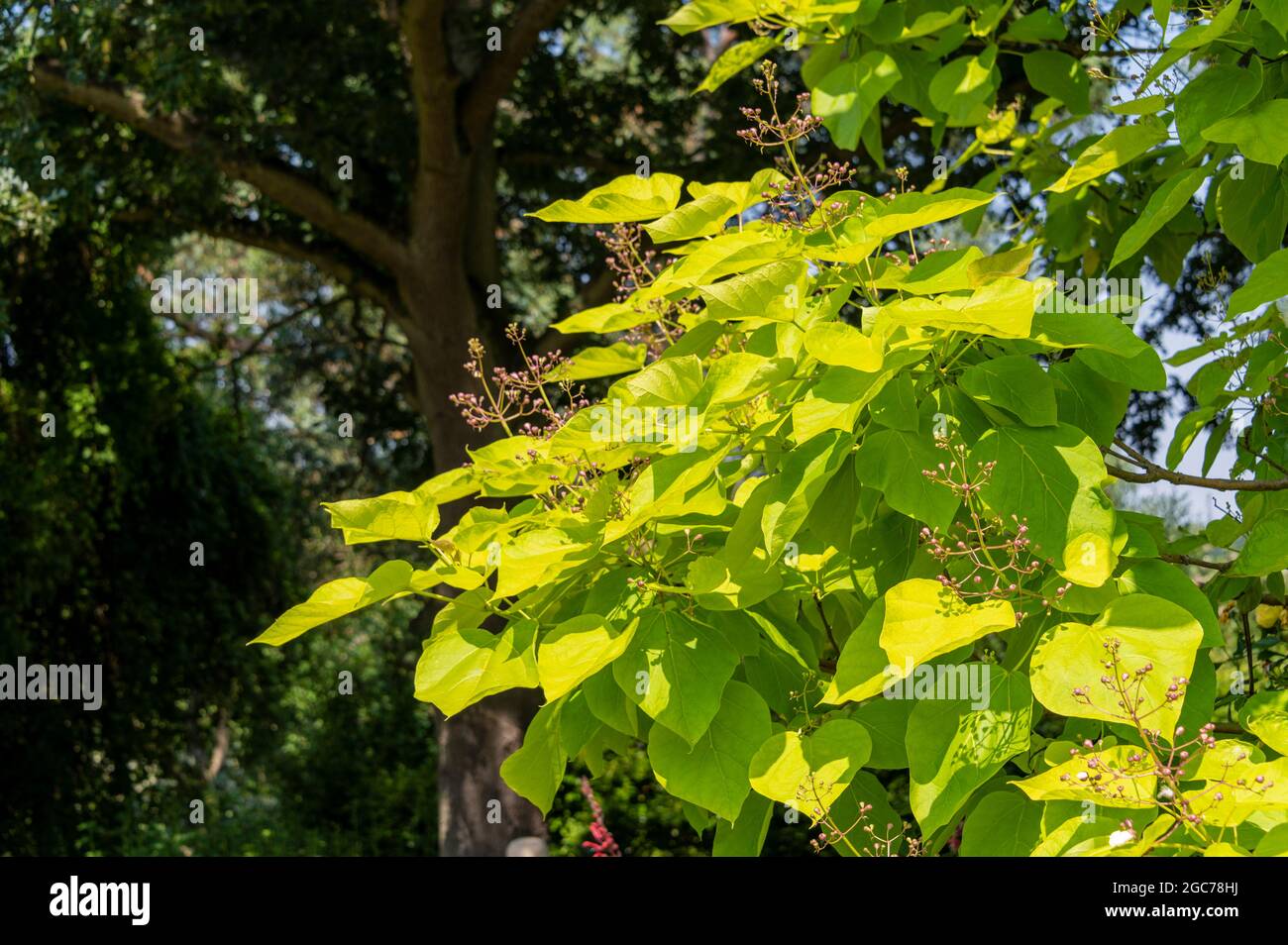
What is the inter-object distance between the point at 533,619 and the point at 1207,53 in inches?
62.5

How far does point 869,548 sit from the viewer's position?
176 cm

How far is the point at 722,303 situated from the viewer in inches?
61.4

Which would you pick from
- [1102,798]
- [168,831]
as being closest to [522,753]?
[1102,798]

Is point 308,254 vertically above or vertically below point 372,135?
below

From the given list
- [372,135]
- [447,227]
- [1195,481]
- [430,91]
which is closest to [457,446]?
[447,227]

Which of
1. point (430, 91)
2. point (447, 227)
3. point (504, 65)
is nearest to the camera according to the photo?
point (430, 91)

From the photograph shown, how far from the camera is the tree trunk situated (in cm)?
766

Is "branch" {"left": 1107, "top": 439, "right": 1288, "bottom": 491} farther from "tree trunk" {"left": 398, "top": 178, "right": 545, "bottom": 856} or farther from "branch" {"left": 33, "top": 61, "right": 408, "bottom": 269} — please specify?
"branch" {"left": 33, "top": 61, "right": 408, "bottom": 269}

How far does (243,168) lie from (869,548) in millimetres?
6952

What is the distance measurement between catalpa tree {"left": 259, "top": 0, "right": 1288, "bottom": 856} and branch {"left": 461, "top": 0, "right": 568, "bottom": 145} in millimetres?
5993

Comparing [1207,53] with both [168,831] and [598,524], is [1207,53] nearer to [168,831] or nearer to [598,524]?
[598,524]

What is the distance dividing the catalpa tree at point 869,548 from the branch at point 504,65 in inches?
236

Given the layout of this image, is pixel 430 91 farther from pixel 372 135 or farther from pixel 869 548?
pixel 869 548

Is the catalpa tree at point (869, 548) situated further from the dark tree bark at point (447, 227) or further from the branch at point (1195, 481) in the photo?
the dark tree bark at point (447, 227)
